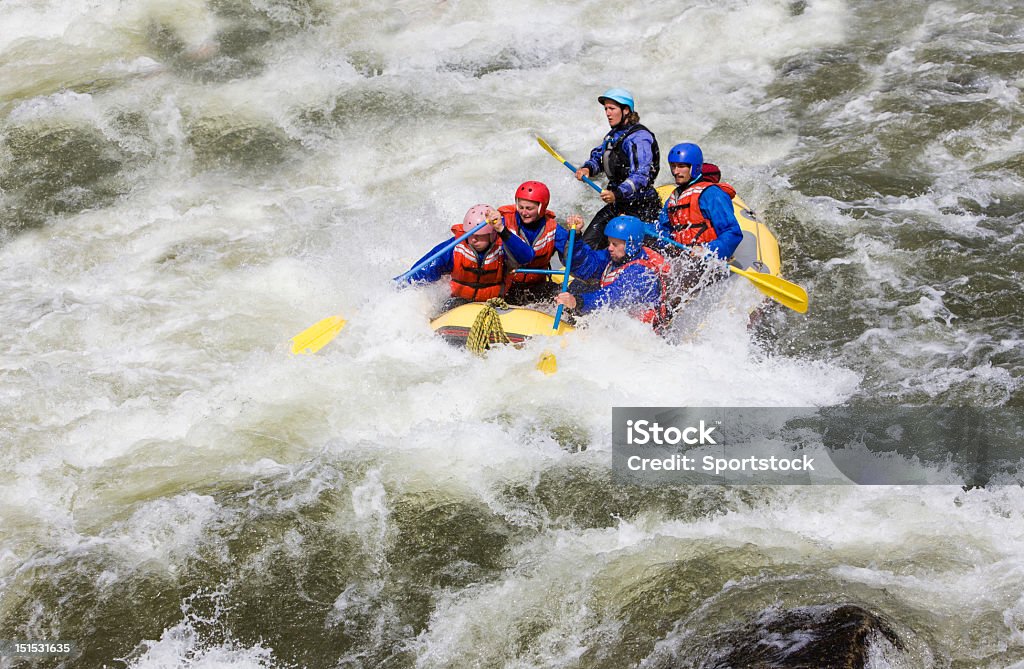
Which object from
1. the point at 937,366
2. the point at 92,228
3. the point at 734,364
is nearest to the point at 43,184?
the point at 92,228

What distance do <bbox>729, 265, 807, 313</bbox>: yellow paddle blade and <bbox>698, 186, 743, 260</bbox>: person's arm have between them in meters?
0.14

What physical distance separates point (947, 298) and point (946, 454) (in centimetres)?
173

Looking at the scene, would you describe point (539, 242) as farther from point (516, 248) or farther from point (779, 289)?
point (779, 289)

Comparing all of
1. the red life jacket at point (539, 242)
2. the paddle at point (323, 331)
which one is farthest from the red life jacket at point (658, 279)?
the paddle at point (323, 331)

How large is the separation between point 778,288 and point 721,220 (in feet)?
1.86

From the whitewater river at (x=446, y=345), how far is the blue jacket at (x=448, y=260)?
0.11 metres

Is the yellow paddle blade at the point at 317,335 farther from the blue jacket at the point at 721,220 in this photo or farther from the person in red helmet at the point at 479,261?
the blue jacket at the point at 721,220

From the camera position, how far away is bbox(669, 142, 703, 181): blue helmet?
6.39 metres

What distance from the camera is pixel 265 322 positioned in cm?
663

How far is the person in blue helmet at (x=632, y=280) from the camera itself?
594 centimetres

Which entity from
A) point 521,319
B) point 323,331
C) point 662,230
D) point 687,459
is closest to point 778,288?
point 662,230

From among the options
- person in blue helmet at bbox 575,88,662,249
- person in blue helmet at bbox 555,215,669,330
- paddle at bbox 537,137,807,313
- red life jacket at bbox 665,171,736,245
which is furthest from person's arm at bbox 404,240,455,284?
red life jacket at bbox 665,171,736,245

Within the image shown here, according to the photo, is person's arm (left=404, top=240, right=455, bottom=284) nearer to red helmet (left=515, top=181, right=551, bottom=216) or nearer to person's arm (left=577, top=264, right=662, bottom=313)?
red helmet (left=515, top=181, right=551, bottom=216)

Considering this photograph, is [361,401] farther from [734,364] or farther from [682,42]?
[682,42]
